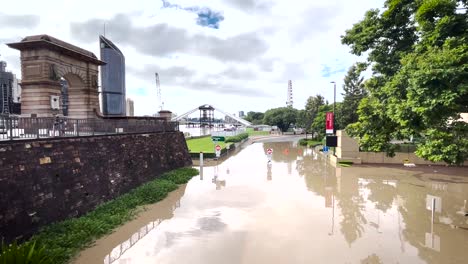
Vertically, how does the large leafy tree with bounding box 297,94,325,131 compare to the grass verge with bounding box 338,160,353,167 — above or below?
above

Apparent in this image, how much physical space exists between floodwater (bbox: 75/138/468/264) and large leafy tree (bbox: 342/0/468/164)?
2.90 meters

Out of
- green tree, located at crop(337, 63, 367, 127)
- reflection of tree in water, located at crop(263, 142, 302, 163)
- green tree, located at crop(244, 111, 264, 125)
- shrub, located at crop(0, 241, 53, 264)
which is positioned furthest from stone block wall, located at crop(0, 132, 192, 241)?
green tree, located at crop(244, 111, 264, 125)

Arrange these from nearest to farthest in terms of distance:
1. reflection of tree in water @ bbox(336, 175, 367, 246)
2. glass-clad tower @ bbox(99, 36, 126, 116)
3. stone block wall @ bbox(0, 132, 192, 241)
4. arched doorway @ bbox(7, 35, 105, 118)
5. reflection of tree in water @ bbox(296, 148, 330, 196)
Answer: stone block wall @ bbox(0, 132, 192, 241)
reflection of tree in water @ bbox(336, 175, 367, 246)
arched doorway @ bbox(7, 35, 105, 118)
reflection of tree in water @ bbox(296, 148, 330, 196)
glass-clad tower @ bbox(99, 36, 126, 116)

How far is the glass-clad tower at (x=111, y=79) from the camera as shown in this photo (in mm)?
51781

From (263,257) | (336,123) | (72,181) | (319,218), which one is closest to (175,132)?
(72,181)

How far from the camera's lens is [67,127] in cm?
1505

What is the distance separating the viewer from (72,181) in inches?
467

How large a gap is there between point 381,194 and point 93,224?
15817mm

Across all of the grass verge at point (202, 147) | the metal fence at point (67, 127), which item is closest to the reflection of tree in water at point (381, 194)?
the metal fence at point (67, 127)

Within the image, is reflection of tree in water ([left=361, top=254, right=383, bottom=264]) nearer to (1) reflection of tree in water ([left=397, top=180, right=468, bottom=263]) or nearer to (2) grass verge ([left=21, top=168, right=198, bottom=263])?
(1) reflection of tree in water ([left=397, top=180, right=468, bottom=263])

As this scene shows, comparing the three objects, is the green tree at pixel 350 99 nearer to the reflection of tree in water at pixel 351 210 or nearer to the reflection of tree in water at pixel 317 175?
the reflection of tree in water at pixel 317 175

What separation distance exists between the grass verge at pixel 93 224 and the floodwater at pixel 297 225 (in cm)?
47

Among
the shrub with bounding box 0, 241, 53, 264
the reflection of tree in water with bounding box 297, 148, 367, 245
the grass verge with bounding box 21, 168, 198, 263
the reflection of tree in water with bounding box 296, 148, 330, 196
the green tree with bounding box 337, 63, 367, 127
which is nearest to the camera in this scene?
the shrub with bounding box 0, 241, 53, 264

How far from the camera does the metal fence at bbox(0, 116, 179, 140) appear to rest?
10.6 metres
